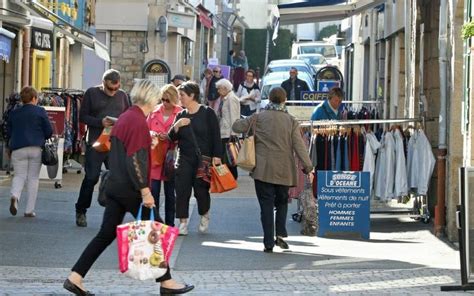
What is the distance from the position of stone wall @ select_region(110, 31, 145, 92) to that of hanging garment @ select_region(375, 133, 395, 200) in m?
26.5

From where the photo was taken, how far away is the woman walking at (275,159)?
1495 centimetres

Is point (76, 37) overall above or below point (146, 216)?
above

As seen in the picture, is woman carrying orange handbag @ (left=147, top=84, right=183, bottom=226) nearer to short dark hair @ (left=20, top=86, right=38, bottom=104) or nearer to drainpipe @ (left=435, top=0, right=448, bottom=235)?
short dark hair @ (left=20, top=86, right=38, bottom=104)

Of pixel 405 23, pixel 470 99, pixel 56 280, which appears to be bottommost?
pixel 56 280

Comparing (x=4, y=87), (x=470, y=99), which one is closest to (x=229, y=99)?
(x=470, y=99)

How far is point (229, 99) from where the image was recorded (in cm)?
2059

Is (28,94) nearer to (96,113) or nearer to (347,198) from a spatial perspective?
(96,113)

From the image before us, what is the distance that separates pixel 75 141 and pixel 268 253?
35.2ft

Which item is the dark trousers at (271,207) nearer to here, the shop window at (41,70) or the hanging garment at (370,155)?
the hanging garment at (370,155)

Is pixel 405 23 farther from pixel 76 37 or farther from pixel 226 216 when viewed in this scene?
pixel 76 37

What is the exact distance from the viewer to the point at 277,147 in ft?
49.5

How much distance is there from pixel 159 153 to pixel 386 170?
2.94 m

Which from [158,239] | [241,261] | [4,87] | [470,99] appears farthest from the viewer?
[4,87]

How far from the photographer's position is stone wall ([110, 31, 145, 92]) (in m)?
43.6
